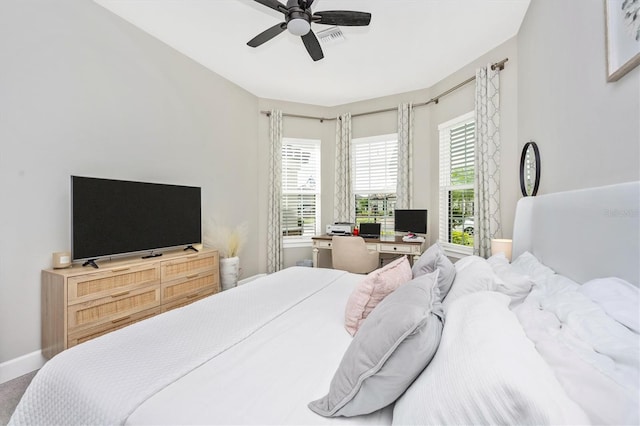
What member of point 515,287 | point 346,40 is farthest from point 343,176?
point 515,287

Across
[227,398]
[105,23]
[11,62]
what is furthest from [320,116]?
[227,398]

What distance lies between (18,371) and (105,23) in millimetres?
2943

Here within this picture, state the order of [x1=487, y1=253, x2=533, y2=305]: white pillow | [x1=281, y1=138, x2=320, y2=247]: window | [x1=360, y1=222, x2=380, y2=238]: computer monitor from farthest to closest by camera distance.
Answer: [x1=281, y1=138, x2=320, y2=247]: window → [x1=360, y1=222, x2=380, y2=238]: computer monitor → [x1=487, y1=253, x2=533, y2=305]: white pillow

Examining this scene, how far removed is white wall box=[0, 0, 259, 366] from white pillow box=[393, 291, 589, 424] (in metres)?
2.73

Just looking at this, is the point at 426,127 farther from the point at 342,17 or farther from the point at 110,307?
the point at 110,307

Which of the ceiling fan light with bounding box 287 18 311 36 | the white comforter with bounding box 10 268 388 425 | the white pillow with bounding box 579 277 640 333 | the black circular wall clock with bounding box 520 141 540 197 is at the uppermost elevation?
the ceiling fan light with bounding box 287 18 311 36

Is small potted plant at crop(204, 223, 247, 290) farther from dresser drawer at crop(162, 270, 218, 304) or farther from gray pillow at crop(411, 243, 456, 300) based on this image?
gray pillow at crop(411, 243, 456, 300)

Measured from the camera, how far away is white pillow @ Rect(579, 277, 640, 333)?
72 centimetres

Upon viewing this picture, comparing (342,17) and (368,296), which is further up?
(342,17)

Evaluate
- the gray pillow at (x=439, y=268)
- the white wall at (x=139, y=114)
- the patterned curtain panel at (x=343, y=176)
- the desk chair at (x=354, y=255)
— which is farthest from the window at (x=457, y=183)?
the gray pillow at (x=439, y=268)

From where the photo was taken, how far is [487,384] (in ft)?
1.91

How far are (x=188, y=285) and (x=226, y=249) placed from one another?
2.52 ft

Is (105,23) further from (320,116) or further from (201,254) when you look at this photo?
(320,116)

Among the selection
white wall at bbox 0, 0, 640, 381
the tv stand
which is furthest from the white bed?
the tv stand
